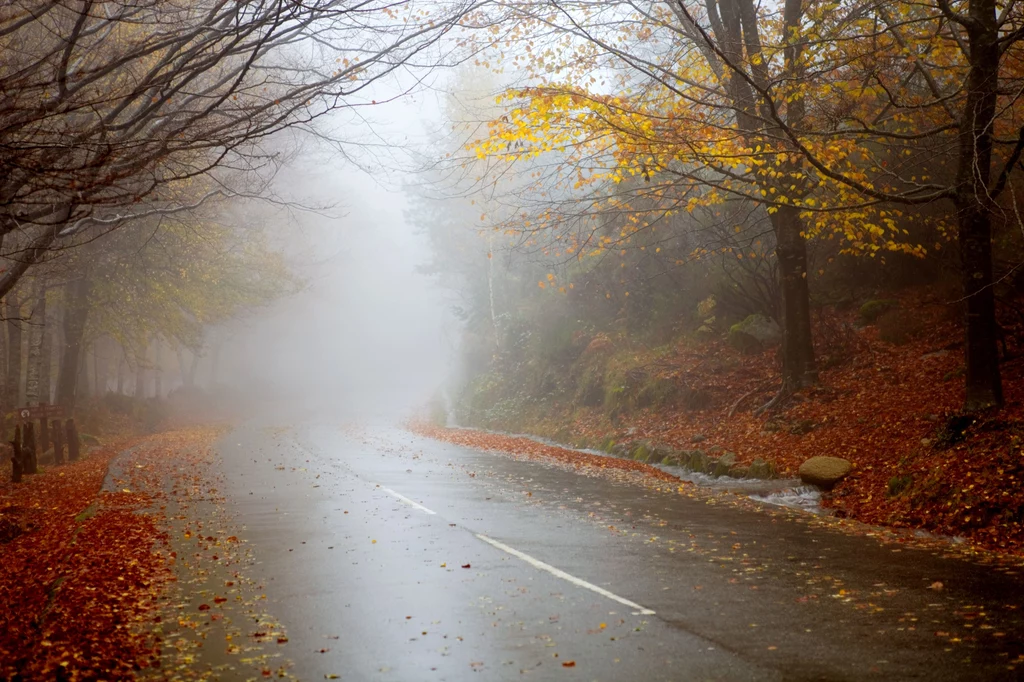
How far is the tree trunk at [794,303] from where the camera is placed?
54.9 ft

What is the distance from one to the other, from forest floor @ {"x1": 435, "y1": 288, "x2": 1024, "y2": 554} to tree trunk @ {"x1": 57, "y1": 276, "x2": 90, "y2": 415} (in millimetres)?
12896

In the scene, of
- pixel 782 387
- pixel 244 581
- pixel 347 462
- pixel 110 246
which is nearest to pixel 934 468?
pixel 782 387

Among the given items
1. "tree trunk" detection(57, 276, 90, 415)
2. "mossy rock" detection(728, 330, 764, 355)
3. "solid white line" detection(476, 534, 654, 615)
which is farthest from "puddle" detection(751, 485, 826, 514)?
"tree trunk" detection(57, 276, 90, 415)

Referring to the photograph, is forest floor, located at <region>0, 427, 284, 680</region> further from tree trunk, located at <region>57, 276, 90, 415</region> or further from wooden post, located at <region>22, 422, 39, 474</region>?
tree trunk, located at <region>57, 276, 90, 415</region>

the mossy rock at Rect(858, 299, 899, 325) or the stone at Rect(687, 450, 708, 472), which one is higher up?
the mossy rock at Rect(858, 299, 899, 325)

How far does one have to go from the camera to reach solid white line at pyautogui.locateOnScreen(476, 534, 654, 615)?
687 cm

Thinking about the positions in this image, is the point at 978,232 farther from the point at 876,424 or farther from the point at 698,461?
the point at 698,461

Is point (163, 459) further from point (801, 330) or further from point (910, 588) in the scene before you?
point (910, 588)

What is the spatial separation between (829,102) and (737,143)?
481 cm

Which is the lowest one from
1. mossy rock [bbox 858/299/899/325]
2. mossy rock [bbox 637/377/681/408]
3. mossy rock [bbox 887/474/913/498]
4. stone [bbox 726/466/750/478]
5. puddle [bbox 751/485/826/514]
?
puddle [bbox 751/485/826/514]

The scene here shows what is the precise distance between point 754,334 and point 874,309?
2988mm

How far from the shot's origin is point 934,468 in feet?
35.8

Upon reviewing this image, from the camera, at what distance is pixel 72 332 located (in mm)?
25266

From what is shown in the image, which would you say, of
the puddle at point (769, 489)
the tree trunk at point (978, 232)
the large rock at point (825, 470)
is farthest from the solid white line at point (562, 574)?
the tree trunk at point (978, 232)
